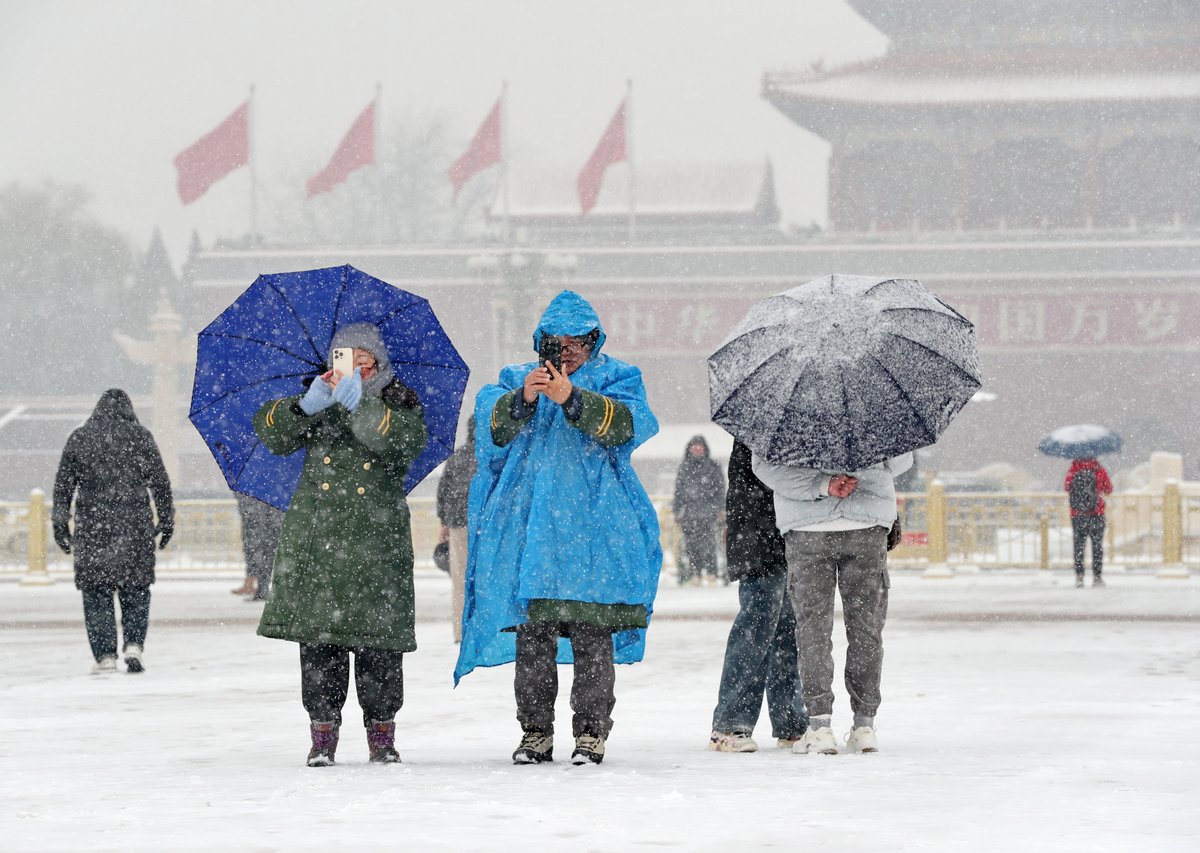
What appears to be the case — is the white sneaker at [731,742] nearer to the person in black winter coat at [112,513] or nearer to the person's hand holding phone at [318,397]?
the person's hand holding phone at [318,397]

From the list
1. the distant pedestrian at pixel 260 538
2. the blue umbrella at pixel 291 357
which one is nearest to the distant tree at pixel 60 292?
the distant pedestrian at pixel 260 538

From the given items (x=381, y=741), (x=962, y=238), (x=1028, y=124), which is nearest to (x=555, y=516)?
(x=381, y=741)

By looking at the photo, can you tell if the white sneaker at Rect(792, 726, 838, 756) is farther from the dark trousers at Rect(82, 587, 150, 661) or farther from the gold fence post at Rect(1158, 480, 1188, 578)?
the gold fence post at Rect(1158, 480, 1188, 578)

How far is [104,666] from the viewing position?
9.36 meters

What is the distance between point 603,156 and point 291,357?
103 ft

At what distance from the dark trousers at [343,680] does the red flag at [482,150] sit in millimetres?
31944

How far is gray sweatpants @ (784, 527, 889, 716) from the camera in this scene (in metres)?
5.80

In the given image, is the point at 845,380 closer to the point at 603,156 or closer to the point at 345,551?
the point at 345,551

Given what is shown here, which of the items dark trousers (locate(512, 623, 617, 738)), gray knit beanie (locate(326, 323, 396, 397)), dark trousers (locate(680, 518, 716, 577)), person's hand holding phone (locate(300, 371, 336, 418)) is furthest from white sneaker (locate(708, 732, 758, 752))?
dark trousers (locate(680, 518, 716, 577))

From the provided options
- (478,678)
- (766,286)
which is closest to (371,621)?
(478,678)

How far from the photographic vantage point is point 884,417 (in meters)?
5.72

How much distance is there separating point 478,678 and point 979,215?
111ft

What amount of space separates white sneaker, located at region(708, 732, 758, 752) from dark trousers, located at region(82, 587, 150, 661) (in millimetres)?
4051

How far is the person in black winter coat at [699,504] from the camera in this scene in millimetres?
16656
